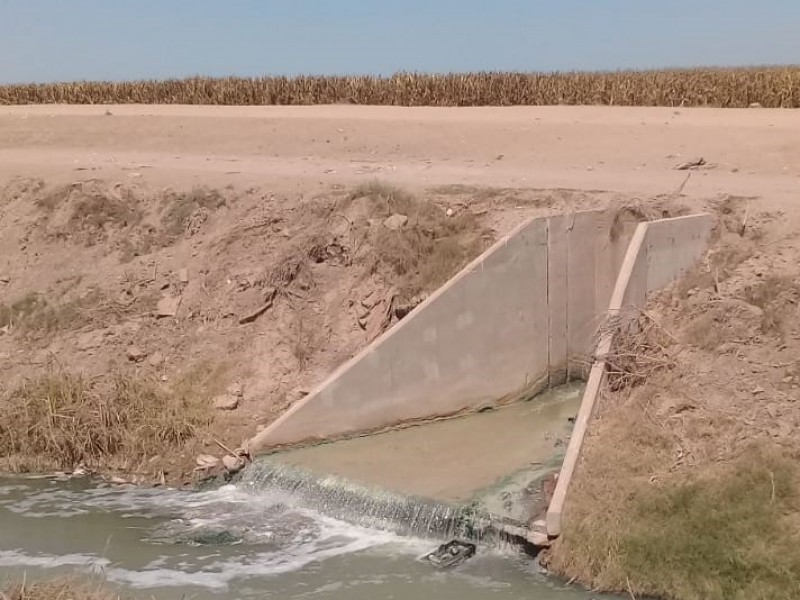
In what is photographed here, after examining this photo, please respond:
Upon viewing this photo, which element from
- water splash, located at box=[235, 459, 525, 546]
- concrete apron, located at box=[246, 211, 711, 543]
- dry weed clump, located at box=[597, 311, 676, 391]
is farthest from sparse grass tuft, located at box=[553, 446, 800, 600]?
concrete apron, located at box=[246, 211, 711, 543]

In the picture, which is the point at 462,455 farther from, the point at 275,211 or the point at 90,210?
the point at 90,210

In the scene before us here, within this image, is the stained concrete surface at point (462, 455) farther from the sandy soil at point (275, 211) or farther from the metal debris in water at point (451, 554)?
the sandy soil at point (275, 211)

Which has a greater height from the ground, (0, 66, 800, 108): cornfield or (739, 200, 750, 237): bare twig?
(0, 66, 800, 108): cornfield

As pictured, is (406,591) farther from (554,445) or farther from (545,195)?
(545,195)

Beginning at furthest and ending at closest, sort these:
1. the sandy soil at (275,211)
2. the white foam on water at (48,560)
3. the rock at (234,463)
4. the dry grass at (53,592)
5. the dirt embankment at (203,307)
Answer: the sandy soil at (275,211) → the dirt embankment at (203,307) → the rock at (234,463) → the white foam on water at (48,560) → the dry grass at (53,592)

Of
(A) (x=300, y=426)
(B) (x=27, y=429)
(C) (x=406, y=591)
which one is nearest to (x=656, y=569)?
(C) (x=406, y=591)

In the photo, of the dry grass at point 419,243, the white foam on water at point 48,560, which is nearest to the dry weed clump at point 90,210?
the dry grass at point 419,243

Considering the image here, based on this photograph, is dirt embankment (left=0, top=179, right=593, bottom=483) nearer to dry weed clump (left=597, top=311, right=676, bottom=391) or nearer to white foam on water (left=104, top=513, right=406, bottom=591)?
white foam on water (left=104, top=513, right=406, bottom=591)

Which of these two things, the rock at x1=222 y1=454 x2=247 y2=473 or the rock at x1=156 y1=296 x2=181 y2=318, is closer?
the rock at x1=222 y1=454 x2=247 y2=473
